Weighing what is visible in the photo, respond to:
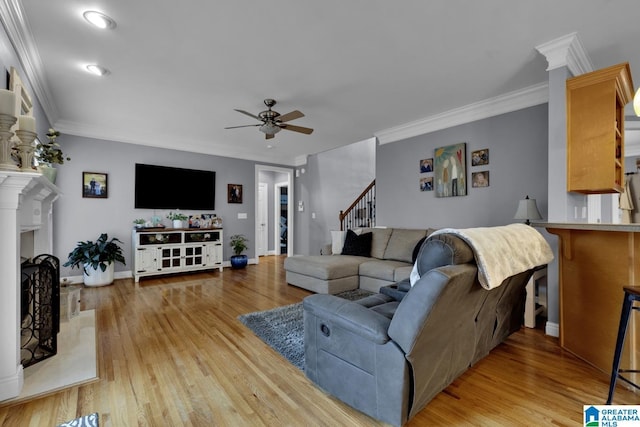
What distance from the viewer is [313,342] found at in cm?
175

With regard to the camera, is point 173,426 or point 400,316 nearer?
point 400,316

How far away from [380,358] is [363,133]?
430cm

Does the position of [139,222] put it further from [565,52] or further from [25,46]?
[565,52]

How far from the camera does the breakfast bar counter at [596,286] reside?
5.92ft

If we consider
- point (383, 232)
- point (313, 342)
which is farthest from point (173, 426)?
point (383, 232)

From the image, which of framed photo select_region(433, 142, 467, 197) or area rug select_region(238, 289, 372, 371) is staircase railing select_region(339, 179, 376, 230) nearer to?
framed photo select_region(433, 142, 467, 197)

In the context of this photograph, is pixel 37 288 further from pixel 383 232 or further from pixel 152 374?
pixel 383 232

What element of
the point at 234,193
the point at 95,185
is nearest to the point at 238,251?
the point at 234,193

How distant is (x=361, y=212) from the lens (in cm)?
634

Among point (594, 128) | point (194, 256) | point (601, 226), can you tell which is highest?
point (594, 128)

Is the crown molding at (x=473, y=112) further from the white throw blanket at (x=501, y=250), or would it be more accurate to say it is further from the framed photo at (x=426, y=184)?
the white throw blanket at (x=501, y=250)

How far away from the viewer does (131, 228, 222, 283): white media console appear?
15.5 feet

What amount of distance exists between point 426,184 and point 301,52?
9.10 feet

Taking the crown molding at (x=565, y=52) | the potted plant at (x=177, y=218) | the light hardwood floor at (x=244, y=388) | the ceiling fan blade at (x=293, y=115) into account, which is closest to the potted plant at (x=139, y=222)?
the potted plant at (x=177, y=218)
